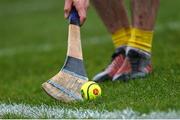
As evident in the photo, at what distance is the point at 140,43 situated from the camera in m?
5.40

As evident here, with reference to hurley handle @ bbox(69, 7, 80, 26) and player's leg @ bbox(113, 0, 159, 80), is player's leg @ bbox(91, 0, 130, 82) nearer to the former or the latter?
player's leg @ bbox(113, 0, 159, 80)

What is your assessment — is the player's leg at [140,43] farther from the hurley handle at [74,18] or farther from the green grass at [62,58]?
the hurley handle at [74,18]

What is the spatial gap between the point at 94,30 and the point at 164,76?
6.71 metres

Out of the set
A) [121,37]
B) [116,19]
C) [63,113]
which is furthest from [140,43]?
[63,113]

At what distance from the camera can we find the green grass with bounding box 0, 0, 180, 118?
432 cm

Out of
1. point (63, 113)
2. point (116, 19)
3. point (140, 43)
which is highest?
point (116, 19)

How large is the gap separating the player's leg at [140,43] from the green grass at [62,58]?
141 mm

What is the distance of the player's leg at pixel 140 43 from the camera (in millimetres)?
5375

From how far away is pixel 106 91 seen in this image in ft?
16.0

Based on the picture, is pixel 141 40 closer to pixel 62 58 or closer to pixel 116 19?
pixel 116 19

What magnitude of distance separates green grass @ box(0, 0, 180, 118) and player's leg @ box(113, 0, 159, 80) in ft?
0.46

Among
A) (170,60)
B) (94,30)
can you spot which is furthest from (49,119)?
(94,30)

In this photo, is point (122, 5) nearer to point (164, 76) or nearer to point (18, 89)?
point (164, 76)

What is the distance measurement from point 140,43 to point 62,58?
3.18 metres
